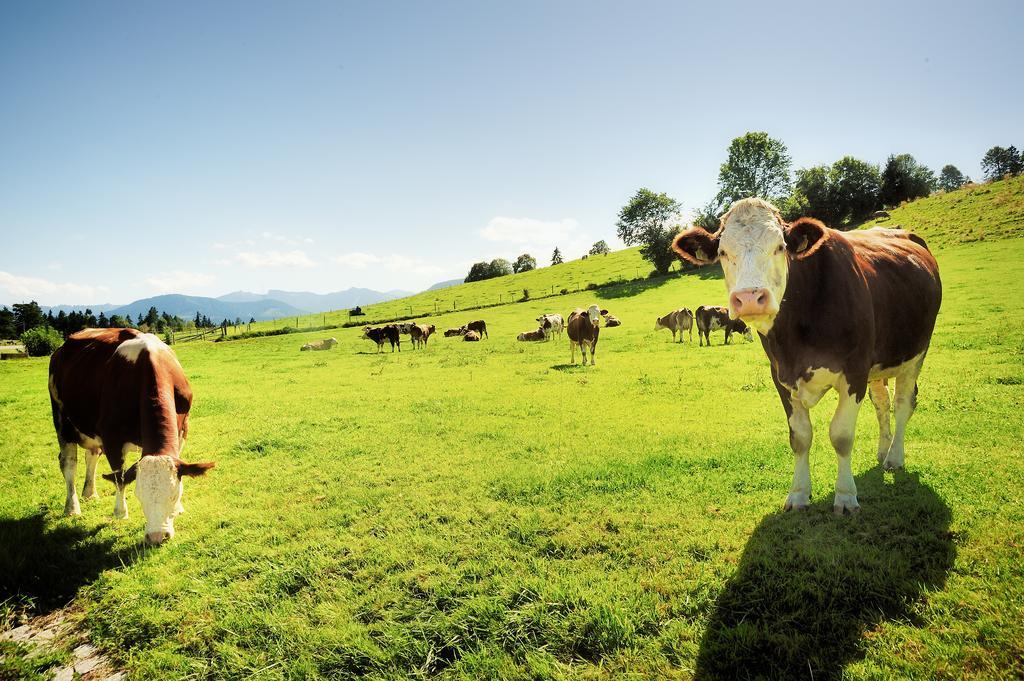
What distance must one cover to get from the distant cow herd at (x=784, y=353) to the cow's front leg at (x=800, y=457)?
0.01m

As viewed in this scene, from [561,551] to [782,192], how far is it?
64.5 metres

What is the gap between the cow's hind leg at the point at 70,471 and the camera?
6457 mm

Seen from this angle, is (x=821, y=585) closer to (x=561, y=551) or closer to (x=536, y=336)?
(x=561, y=551)

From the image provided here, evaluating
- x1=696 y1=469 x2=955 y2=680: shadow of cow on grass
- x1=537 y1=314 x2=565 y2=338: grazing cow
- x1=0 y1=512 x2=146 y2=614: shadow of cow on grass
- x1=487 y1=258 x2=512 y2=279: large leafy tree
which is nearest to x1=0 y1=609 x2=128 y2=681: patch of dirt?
x1=0 y1=512 x2=146 y2=614: shadow of cow on grass

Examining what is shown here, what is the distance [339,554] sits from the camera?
192 inches

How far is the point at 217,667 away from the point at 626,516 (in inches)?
152

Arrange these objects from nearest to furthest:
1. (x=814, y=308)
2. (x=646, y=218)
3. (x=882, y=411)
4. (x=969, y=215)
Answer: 1. (x=814, y=308)
2. (x=882, y=411)
3. (x=969, y=215)
4. (x=646, y=218)

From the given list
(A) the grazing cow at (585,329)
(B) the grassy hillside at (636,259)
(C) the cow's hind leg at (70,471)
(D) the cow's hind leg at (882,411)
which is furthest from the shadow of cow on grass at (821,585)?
(B) the grassy hillside at (636,259)

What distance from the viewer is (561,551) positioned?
4621mm

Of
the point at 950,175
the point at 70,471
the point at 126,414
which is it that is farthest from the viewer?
the point at 950,175

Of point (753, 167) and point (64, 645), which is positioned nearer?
point (64, 645)

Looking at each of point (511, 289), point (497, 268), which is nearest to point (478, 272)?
point (497, 268)

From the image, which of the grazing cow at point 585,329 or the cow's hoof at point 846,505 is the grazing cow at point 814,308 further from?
the grazing cow at point 585,329

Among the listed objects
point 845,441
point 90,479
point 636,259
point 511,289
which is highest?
point 636,259
